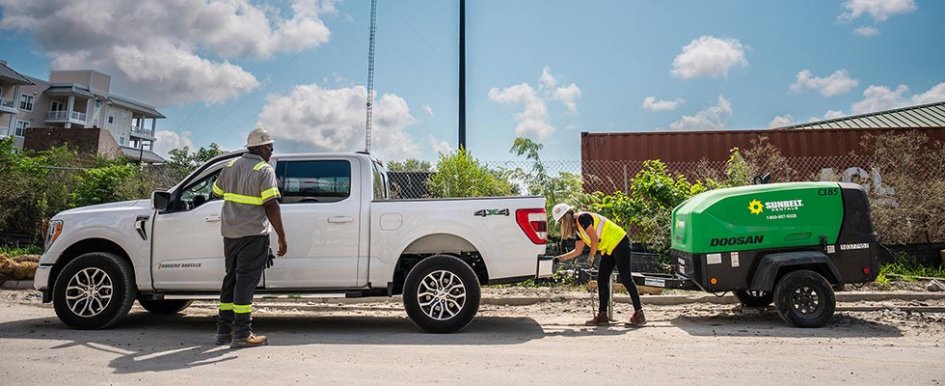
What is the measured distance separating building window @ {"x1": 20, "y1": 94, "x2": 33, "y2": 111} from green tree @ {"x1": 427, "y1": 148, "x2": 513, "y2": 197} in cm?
5996

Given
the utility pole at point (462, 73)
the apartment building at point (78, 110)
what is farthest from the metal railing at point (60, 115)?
the utility pole at point (462, 73)

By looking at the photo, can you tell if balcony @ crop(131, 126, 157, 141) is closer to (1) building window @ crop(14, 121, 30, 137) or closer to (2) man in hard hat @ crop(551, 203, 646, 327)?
(1) building window @ crop(14, 121, 30, 137)

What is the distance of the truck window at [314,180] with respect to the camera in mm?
5812

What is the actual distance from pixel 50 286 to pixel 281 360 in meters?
3.21

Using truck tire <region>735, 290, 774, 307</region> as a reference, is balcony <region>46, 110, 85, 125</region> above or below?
above

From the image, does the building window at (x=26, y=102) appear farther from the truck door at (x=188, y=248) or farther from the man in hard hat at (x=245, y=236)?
the man in hard hat at (x=245, y=236)

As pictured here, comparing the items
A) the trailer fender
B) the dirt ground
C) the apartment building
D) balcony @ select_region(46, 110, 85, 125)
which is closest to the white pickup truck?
the dirt ground

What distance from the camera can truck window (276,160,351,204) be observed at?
5.81 meters

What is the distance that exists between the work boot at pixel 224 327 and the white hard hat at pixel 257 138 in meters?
1.60

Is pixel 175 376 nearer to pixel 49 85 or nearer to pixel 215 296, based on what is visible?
pixel 215 296

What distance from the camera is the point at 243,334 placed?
493 centimetres

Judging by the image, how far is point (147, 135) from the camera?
220 feet

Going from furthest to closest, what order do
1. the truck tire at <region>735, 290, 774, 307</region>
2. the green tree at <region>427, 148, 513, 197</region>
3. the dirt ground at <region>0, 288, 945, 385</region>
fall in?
the green tree at <region>427, 148, 513, 197</region>
the truck tire at <region>735, 290, 774, 307</region>
the dirt ground at <region>0, 288, 945, 385</region>

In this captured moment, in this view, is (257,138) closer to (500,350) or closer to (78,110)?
(500,350)
